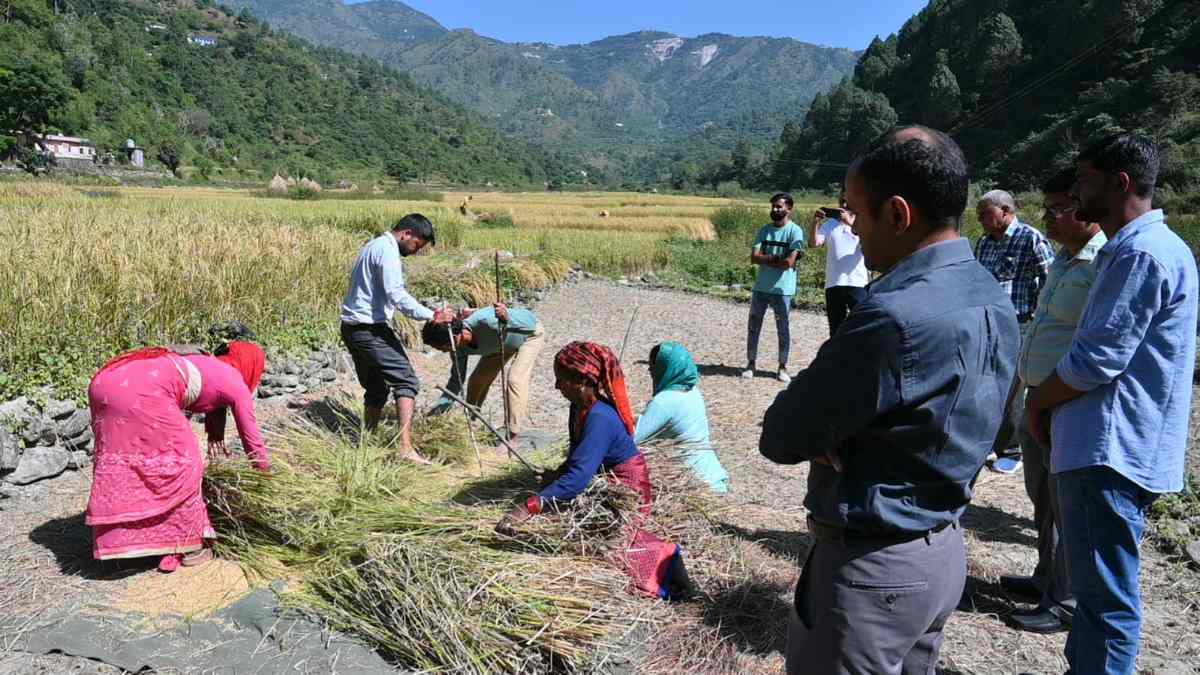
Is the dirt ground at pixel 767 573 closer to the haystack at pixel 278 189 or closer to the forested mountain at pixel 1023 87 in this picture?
the forested mountain at pixel 1023 87

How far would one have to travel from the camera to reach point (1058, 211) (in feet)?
9.66

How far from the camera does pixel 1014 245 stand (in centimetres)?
438

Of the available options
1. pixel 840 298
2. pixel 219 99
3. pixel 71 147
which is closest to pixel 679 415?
pixel 840 298

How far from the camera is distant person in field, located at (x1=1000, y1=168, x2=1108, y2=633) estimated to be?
274 cm

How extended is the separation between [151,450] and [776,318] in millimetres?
5211

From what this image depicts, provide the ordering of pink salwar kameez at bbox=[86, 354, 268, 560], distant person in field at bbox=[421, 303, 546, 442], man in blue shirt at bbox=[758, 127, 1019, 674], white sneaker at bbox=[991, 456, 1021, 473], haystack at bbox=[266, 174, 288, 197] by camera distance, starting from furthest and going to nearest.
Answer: haystack at bbox=[266, 174, 288, 197] → distant person in field at bbox=[421, 303, 546, 442] → white sneaker at bbox=[991, 456, 1021, 473] → pink salwar kameez at bbox=[86, 354, 268, 560] → man in blue shirt at bbox=[758, 127, 1019, 674]

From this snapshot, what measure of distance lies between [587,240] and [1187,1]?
42.7 meters

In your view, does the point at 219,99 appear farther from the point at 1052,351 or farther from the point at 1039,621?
the point at 1039,621

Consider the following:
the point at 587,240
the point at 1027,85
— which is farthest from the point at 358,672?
the point at 1027,85

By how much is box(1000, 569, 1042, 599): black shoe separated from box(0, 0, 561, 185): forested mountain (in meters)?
51.8

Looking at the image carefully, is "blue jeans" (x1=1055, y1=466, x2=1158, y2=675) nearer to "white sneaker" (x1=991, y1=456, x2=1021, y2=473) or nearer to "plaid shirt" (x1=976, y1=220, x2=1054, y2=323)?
"plaid shirt" (x1=976, y1=220, x2=1054, y2=323)

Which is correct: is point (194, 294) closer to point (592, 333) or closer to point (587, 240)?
point (592, 333)

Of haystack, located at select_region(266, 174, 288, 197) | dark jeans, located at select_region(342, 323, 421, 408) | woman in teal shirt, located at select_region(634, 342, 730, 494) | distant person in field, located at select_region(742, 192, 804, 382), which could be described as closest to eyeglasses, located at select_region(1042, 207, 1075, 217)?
woman in teal shirt, located at select_region(634, 342, 730, 494)

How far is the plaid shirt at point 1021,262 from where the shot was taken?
4336mm
